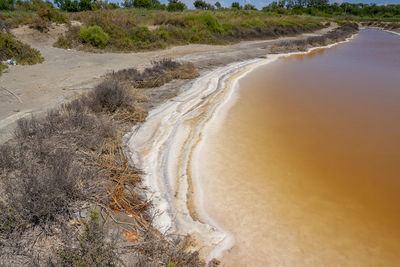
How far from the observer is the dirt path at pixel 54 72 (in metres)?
6.34

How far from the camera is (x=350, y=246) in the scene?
3582 millimetres

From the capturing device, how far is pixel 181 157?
205 inches

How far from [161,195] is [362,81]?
426 inches

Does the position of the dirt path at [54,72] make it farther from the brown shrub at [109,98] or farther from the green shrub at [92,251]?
the green shrub at [92,251]

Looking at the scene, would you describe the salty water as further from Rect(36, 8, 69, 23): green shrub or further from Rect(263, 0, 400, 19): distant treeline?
Rect(263, 0, 400, 19): distant treeline

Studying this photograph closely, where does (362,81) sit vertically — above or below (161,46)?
below

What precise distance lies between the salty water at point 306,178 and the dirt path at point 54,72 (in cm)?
423

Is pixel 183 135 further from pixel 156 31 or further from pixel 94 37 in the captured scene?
pixel 156 31

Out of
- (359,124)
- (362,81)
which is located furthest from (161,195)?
(362,81)

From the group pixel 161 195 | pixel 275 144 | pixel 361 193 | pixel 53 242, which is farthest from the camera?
pixel 275 144

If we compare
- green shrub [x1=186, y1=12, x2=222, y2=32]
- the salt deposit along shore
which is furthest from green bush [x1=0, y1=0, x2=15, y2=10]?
the salt deposit along shore

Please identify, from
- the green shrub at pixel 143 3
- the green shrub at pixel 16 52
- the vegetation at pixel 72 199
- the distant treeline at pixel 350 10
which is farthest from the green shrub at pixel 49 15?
the distant treeline at pixel 350 10

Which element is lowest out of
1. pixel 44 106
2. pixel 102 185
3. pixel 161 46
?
pixel 102 185

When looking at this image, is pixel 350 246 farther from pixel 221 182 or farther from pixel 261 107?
pixel 261 107
